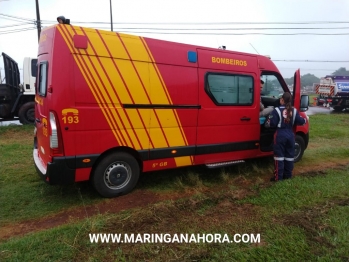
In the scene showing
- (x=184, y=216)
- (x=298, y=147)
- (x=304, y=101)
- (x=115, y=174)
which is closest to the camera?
(x=184, y=216)

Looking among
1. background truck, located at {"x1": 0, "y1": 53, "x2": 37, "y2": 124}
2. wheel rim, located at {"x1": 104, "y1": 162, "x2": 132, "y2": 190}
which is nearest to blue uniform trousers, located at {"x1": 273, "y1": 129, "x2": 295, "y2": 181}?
wheel rim, located at {"x1": 104, "y1": 162, "x2": 132, "y2": 190}

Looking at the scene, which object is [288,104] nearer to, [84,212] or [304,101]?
[304,101]

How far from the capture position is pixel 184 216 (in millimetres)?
3428

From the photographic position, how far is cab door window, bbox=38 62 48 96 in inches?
154

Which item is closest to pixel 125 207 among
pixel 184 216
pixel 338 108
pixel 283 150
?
pixel 184 216

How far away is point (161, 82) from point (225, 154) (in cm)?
194

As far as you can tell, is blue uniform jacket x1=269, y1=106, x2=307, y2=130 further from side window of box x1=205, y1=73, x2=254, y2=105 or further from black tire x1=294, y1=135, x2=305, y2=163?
black tire x1=294, y1=135, x2=305, y2=163

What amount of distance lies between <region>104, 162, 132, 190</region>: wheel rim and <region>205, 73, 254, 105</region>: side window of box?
6.39ft

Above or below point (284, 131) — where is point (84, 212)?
below

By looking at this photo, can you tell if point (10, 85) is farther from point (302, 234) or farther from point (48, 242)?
point (302, 234)

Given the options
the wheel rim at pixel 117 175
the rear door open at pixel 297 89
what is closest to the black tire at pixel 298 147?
the rear door open at pixel 297 89

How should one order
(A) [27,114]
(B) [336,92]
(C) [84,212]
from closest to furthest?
(C) [84,212] → (A) [27,114] → (B) [336,92]

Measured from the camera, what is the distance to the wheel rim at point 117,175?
418cm

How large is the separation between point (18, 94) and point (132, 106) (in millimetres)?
8968
